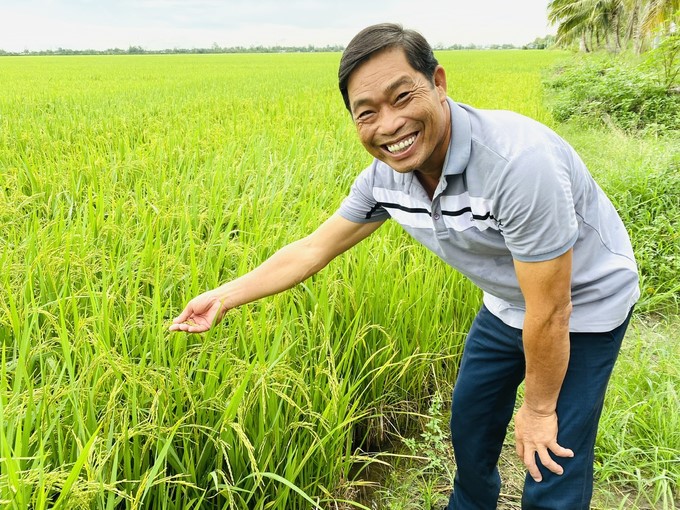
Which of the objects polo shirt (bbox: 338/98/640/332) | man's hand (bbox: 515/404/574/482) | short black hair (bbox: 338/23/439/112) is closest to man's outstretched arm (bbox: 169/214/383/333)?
polo shirt (bbox: 338/98/640/332)

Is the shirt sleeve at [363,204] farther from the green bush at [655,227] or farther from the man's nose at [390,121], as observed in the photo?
the green bush at [655,227]

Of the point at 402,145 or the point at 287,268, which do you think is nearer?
the point at 402,145

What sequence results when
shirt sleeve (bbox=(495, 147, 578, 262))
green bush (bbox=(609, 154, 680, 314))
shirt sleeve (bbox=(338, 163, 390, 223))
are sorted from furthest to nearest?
green bush (bbox=(609, 154, 680, 314)) < shirt sleeve (bbox=(338, 163, 390, 223)) < shirt sleeve (bbox=(495, 147, 578, 262))

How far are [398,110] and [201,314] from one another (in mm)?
809

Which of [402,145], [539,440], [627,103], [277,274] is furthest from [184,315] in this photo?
[627,103]

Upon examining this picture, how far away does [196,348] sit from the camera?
Result: 1537 millimetres

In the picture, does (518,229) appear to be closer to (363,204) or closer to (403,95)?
(403,95)

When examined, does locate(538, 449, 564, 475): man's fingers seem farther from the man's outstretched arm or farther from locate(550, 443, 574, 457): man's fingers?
the man's outstretched arm

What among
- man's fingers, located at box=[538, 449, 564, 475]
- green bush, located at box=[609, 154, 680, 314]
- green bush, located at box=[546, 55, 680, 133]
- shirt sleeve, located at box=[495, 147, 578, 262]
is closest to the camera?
shirt sleeve, located at box=[495, 147, 578, 262]

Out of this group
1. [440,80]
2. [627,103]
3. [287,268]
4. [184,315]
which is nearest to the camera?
[440,80]

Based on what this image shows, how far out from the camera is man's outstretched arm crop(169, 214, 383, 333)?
4.87 ft

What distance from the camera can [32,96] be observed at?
26.7 feet

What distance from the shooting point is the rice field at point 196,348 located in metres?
1.20

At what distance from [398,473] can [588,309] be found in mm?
939
